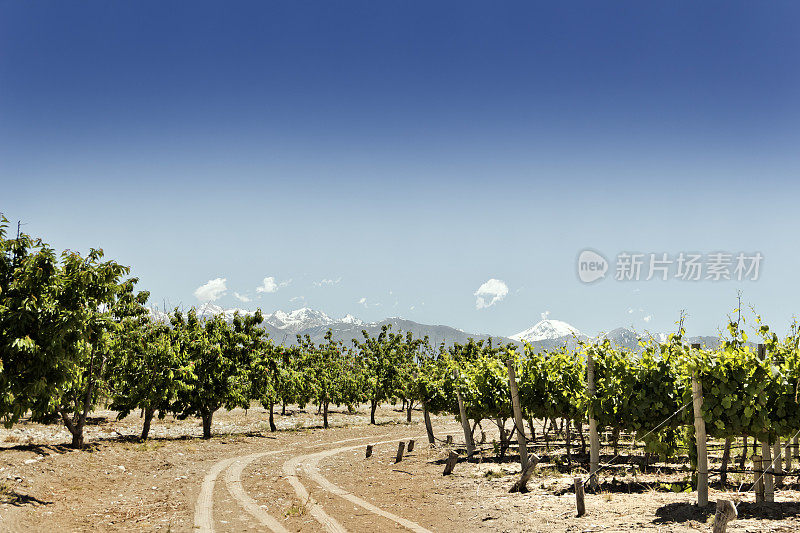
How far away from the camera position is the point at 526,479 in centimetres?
1873

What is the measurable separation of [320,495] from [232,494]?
3.27 meters

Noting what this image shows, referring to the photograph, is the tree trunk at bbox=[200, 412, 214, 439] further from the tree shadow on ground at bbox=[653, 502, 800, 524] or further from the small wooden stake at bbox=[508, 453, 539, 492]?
the tree shadow on ground at bbox=[653, 502, 800, 524]

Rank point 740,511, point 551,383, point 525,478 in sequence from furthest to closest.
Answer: point 551,383
point 525,478
point 740,511

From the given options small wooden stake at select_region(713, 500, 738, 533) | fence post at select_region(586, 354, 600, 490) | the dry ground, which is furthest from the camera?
fence post at select_region(586, 354, 600, 490)

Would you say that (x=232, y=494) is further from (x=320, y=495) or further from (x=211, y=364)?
(x=211, y=364)

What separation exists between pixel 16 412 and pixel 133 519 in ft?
15.4

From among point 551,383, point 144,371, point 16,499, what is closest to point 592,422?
point 551,383

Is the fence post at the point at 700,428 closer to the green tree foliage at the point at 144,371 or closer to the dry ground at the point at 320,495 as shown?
the dry ground at the point at 320,495

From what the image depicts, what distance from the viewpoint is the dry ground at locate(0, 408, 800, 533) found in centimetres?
1443

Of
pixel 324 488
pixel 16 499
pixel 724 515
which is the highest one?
pixel 724 515

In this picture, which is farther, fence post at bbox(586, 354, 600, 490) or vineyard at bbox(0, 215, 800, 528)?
fence post at bbox(586, 354, 600, 490)

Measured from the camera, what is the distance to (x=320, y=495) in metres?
19.8

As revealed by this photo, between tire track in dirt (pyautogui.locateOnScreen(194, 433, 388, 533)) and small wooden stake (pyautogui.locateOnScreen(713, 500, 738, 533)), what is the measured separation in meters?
9.04

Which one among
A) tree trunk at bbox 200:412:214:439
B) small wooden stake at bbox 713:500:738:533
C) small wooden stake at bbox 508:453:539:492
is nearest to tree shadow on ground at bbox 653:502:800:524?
small wooden stake at bbox 713:500:738:533
